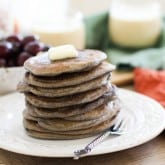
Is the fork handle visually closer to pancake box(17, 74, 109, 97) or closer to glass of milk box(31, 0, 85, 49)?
pancake box(17, 74, 109, 97)

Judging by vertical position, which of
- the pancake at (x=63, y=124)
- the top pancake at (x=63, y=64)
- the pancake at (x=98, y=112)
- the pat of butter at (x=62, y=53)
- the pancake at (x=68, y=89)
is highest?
the pat of butter at (x=62, y=53)

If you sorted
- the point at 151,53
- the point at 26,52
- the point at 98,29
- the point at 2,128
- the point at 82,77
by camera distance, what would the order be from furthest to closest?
the point at 98,29, the point at 151,53, the point at 26,52, the point at 2,128, the point at 82,77

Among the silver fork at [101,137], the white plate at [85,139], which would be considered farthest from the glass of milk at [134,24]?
the silver fork at [101,137]

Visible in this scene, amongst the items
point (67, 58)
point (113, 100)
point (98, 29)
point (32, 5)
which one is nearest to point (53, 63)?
point (67, 58)

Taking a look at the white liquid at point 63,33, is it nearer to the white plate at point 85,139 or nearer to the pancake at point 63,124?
the white plate at point 85,139

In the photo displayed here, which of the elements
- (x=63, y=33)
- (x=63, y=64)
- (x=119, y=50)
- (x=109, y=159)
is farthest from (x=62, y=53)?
(x=119, y=50)

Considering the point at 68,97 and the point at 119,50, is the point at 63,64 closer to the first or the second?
the point at 68,97

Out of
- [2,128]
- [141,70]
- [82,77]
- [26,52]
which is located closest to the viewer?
[82,77]

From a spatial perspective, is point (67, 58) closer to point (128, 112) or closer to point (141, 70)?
point (128, 112)
